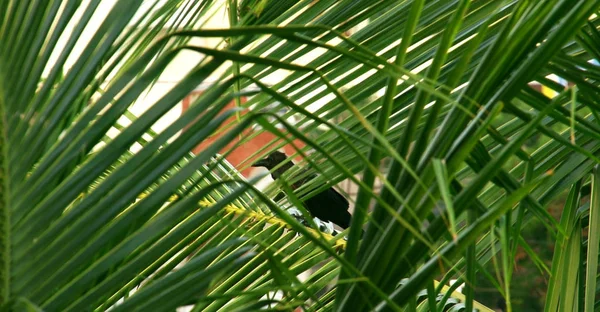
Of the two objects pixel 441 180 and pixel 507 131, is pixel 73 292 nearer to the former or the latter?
pixel 441 180

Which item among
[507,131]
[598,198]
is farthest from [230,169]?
[598,198]

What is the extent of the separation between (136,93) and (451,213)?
18 cm

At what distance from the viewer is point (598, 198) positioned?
0.74 meters

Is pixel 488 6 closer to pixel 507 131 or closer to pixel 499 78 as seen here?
pixel 507 131

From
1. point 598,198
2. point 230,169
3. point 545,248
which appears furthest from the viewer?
point 545,248

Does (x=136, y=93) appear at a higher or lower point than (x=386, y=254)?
higher

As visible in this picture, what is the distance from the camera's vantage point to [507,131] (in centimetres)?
85

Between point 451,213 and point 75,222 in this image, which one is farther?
point 75,222

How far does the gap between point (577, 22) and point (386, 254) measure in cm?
15

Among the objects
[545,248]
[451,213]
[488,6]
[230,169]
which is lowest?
[451,213]

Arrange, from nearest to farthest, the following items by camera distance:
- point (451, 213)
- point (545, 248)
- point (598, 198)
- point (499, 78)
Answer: point (451, 213), point (499, 78), point (598, 198), point (545, 248)

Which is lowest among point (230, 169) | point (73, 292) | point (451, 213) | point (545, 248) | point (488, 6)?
point (451, 213)

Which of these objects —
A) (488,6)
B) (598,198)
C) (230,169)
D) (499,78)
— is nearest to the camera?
(499,78)

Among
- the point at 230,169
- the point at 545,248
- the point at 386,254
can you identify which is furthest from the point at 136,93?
the point at 545,248
